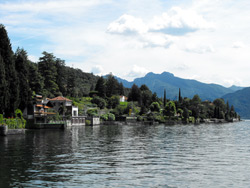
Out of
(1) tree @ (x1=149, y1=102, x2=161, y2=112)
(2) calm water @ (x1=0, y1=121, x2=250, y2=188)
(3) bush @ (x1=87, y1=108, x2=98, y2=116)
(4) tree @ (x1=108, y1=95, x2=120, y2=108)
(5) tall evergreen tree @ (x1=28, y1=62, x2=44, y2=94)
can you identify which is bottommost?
(2) calm water @ (x1=0, y1=121, x2=250, y2=188)

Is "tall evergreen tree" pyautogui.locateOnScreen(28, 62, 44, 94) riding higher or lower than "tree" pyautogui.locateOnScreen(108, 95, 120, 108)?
higher

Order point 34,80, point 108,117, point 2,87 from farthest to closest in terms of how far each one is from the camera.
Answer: point 108,117, point 34,80, point 2,87

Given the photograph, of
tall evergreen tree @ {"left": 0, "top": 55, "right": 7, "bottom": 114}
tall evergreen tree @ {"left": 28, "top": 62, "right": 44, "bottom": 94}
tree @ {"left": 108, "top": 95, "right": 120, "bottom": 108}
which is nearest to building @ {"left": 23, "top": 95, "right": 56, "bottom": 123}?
tall evergreen tree @ {"left": 28, "top": 62, "right": 44, "bottom": 94}

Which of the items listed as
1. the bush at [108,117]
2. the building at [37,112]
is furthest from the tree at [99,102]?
the building at [37,112]

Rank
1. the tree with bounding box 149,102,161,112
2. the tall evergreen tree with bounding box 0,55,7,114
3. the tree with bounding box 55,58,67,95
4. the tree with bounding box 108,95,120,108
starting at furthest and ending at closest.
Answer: the tree with bounding box 149,102,161,112
the tree with bounding box 108,95,120,108
the tree with bounding box 55,58,67,95
the tall evergreen tree with bounding box 0,55,7,114

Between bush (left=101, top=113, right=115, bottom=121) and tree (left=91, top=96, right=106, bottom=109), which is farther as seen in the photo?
tree (left=91, top=96, right=106, bottom=109)

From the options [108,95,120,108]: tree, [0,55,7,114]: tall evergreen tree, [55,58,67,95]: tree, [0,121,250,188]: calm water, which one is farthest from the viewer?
[108,95,120,108]: tree

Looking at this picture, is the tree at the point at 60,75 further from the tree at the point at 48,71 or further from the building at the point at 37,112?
the building at the point at 37,112

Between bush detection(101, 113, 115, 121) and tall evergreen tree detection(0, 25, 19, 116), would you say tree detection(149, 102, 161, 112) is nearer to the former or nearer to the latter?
bush detection(101, 113, 115, 121)

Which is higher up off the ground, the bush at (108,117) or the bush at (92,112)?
the bush at (92,112)

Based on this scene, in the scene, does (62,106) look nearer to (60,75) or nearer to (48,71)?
(48,71)

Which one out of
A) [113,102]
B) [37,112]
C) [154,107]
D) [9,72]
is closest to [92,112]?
[113,102]

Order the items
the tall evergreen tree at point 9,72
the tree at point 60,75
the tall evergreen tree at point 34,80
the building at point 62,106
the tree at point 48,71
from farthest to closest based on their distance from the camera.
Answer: the tree at point 60,75 < the tree at point 48,71 < the building at point 62,106 < the tall evergreen tree at point 34,80 < the tall evergreen tree at point 9,72

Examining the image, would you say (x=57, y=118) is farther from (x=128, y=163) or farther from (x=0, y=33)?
(x=128, y=163)
